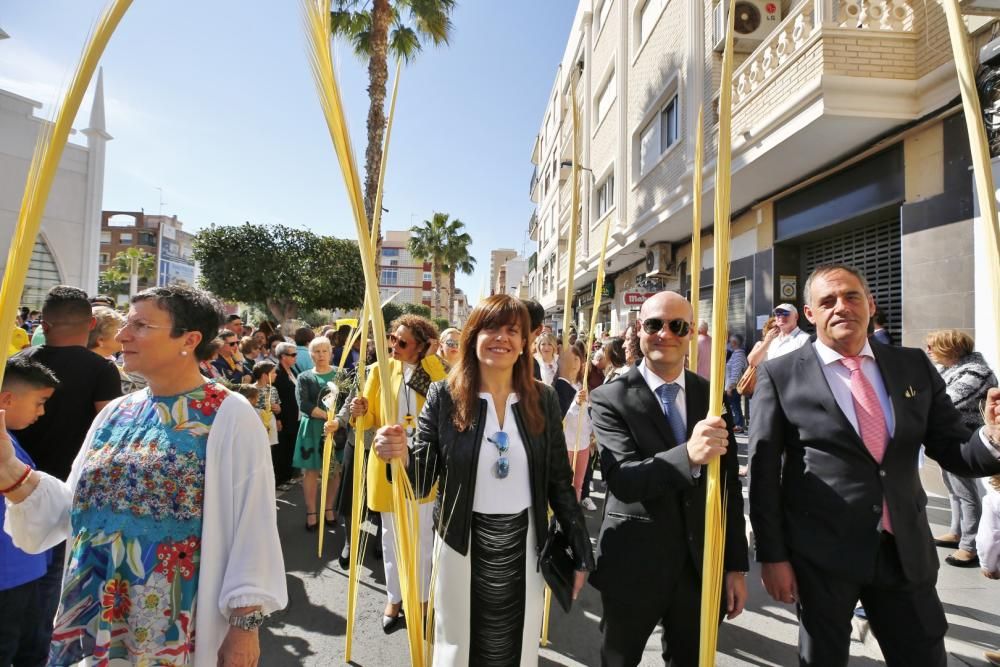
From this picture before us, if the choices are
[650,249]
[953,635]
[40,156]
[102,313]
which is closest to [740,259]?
[650,249]

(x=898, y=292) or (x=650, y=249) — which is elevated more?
(x=650, y=249)

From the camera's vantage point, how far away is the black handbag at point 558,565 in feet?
6.63

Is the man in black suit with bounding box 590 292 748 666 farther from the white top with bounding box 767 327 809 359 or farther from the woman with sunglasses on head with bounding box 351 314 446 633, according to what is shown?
the white top with bounding box 767 327 809 359

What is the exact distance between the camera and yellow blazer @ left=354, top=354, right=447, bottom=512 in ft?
10.7

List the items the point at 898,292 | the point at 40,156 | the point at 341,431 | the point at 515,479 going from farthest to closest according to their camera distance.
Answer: the point at 898,292, the point at 341,431, the point at 515,479, the point at 40,156

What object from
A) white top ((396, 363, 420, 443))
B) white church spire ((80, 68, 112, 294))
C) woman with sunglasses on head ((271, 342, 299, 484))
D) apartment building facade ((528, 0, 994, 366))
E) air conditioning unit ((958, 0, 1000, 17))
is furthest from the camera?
white church spire ((80, 68, 112, 294))

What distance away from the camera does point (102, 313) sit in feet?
11.4

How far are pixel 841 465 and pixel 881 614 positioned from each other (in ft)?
1.84

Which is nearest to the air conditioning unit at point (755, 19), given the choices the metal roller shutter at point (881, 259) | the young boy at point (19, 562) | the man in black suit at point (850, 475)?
the metal roller shutter at point (881, 259)

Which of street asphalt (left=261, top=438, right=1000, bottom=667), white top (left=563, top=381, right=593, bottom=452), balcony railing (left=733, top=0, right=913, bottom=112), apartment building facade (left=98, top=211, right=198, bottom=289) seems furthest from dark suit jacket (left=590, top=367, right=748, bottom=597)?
apartment building facade (left=98, top=211, right=198, bottom=289)

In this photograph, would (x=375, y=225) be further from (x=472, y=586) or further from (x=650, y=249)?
(x=650, y=249)

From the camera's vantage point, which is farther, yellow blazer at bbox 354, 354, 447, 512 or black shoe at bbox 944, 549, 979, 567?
black shoe at bbox 944, 549, 979, 567

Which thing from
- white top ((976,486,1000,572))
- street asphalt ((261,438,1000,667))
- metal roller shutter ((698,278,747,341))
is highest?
metal roller shutter ((698,278,747,341))

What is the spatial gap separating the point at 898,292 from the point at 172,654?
8482 millimetres
